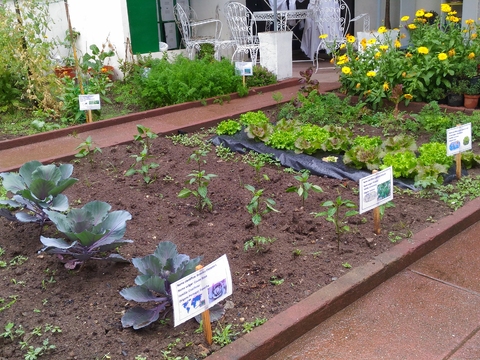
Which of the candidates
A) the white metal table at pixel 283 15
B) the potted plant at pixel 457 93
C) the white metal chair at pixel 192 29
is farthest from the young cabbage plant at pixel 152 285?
the white metal table at pixel 283 15

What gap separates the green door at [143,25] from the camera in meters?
9.50

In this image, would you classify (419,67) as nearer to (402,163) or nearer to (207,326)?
(402,163)

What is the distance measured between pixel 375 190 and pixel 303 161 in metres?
1.69

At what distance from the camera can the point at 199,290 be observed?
8.44ft

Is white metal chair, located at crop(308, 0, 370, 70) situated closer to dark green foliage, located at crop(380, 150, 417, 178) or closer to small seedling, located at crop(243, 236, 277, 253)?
dark green foliage, located at crop(380, 150, 417, 178)

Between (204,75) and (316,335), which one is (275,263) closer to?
(316,335)

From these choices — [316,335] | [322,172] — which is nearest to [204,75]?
[322,172]

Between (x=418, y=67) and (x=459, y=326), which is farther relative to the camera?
(x=418, y=67)

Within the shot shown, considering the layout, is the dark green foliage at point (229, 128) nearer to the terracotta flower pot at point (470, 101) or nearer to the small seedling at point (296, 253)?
the small seedling at point (296, 253)

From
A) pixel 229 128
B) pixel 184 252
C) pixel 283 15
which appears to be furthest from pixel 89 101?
pixel 283 15

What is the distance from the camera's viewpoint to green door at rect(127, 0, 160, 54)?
374 inches

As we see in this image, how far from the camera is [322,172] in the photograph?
5.05 metres

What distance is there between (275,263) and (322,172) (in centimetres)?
178

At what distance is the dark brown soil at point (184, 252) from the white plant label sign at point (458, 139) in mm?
501
